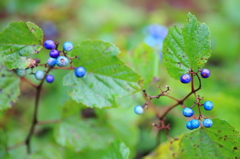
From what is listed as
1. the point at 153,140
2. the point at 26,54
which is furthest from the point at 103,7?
the point at 26,54

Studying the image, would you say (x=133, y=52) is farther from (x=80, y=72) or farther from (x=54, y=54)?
(x=54, y=54)

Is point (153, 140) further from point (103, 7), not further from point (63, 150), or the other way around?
point (103, 7)

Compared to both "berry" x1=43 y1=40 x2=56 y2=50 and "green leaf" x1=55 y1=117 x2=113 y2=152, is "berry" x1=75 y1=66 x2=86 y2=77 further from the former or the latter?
"green leaf" x1=55 y1=117 x2=113 y2=152

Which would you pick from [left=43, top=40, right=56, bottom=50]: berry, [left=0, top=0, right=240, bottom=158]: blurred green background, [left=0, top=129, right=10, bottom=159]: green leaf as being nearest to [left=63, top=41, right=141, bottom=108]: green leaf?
[left=43, top=40, right=56, bottom=50]: berry

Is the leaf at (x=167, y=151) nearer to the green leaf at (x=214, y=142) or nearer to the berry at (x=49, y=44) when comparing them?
the green leaf at (x=214, y=142)

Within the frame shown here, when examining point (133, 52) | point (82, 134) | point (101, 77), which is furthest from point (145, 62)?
point (82, 134)
